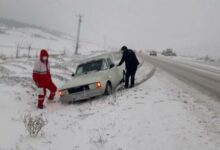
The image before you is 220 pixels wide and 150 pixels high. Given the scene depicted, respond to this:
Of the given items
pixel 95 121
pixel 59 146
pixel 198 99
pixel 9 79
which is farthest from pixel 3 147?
pixel 9 79

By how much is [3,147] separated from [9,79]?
7804mm

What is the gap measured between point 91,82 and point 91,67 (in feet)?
6.47

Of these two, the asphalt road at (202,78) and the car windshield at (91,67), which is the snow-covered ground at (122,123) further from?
the car windshield at (91,67)

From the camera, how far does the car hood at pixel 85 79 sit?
11461 millimetres

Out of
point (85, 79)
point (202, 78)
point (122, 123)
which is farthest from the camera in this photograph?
point (202, 78)

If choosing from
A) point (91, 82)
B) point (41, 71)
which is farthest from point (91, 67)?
point (41, 71)

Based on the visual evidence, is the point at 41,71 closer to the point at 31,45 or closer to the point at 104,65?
the point at 104,65

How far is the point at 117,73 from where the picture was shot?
45.6 ft

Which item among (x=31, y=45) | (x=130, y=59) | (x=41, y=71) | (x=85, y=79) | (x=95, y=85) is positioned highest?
(x=130, y=59)

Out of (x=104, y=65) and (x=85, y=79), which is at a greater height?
(x=104, y=65)

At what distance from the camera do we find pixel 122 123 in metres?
7.50

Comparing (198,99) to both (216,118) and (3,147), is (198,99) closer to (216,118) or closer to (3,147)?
(216,118)

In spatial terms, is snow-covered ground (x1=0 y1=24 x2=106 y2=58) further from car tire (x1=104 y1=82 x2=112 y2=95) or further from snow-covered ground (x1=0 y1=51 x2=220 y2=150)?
snow-covered ground (x1=0 y1=51 x2=220 y2=150)

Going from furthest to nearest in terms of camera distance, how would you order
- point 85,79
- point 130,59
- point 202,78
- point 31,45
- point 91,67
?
1. point 31,45
2. point 202,78
3. point 91,67
4. point 130,59
5. point 85,79
